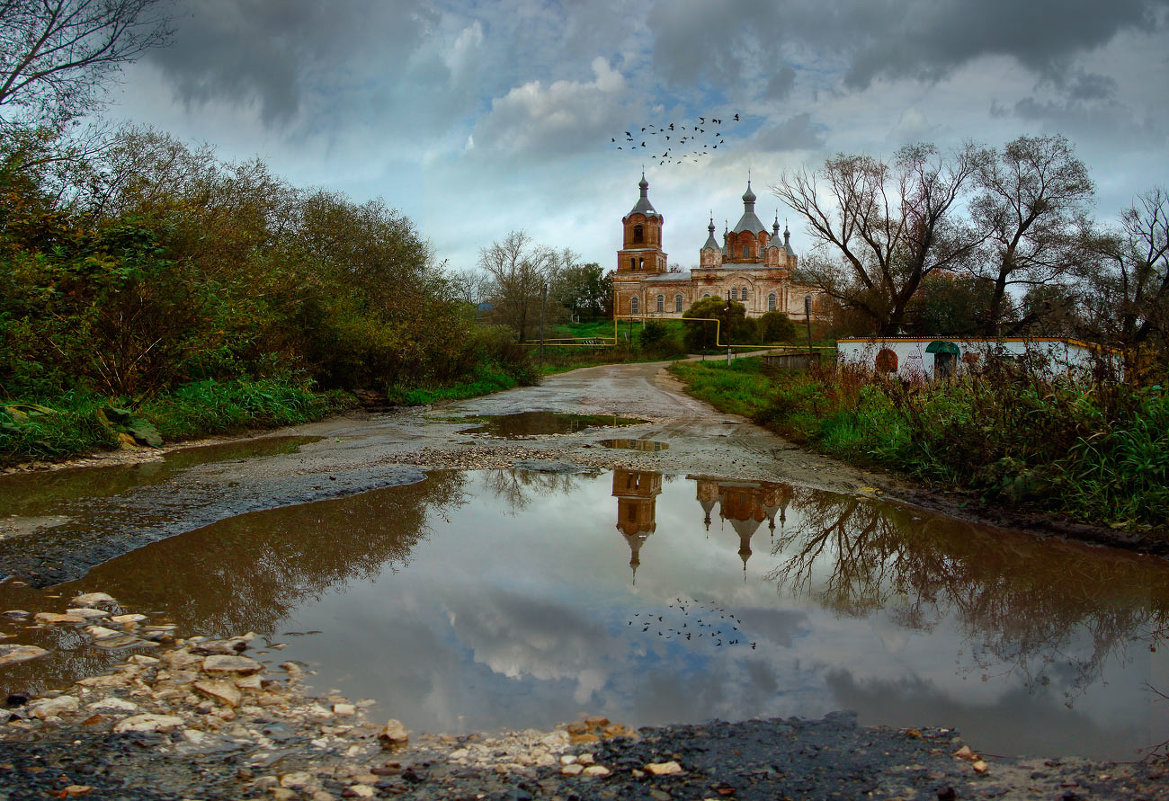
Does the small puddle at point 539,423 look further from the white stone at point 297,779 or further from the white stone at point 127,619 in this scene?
the white stone at point 297,779

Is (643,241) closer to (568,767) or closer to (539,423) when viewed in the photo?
(539,423)

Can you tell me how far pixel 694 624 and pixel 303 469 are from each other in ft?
19.9

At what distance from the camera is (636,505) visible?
25.8 feet

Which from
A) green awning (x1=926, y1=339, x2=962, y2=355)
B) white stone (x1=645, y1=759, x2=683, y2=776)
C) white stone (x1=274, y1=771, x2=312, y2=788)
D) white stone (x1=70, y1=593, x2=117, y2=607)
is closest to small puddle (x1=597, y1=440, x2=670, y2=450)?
white stone (x1=70, y1=593, x2=117, y2=607)

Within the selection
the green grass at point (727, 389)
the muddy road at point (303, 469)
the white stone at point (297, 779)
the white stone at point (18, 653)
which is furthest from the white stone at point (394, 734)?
the green grass at point (727, 389)

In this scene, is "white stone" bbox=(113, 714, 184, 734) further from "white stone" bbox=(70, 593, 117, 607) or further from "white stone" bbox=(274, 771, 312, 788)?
"white stone" bbox=(70, 593, 117, 607)

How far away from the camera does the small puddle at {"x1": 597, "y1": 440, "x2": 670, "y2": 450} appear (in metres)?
11.9

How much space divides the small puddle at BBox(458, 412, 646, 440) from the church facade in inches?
2603

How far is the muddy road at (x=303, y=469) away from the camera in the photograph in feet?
19.0

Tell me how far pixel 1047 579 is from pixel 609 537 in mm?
3338

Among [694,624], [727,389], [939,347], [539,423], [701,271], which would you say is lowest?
[694,624]

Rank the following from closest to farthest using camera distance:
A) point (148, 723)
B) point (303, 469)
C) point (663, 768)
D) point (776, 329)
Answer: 1. point (663, 768)
2. point (148, 723)
3. point (303, 469)
4. point (776, 329)

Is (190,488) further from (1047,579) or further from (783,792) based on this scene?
(1047,579)

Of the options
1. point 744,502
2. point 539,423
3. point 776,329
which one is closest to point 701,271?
point 776,329
